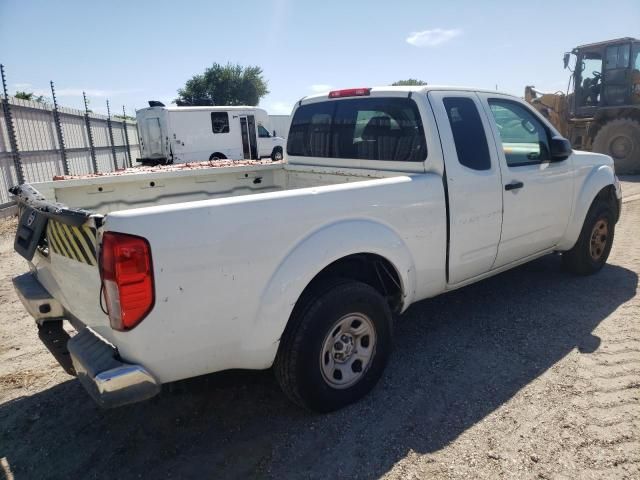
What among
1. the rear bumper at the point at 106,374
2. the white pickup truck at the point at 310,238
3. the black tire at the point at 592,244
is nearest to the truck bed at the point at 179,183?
the white pickup truck at the point at 310,238

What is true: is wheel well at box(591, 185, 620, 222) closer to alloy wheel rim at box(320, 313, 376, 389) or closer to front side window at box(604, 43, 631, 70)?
alloy wheel rim at box(320, 313, 376, 389)

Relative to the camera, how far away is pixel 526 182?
3789 millimetres

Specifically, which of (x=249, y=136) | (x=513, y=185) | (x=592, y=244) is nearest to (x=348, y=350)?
(x=513, y=185)

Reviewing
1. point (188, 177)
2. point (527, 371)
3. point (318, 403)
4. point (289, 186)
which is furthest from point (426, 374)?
point (188, 177)

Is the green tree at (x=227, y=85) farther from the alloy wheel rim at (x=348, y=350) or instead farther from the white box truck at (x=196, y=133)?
the alloy wheel rim at (x=348, y=350)

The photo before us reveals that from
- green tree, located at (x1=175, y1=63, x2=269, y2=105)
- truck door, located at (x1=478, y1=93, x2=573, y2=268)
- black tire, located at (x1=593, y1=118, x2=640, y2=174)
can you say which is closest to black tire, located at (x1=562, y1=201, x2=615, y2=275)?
truck door, located at (x1=478, y1=93, x2=573, y2=268)

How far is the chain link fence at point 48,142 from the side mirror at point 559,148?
10431 mm

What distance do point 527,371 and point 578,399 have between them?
0.39 metres

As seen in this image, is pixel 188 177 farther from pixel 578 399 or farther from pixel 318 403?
pixel 578 399

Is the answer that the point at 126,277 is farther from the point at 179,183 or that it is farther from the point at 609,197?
the point at 609,197

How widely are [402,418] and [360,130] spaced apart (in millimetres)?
2264

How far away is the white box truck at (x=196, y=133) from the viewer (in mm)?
15930

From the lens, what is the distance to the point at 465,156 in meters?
3.37

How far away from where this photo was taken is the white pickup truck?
2064 mm
